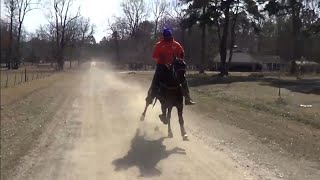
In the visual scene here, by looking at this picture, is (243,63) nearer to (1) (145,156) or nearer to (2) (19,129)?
(2) (19,129)

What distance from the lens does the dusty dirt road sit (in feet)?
30.9

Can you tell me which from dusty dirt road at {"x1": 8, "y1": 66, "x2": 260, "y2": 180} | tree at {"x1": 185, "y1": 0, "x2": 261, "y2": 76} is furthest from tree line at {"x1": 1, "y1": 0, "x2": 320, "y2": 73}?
dusty dirt road at {"x1": 8, "y1": 66, "x2": 260, "y2": 180}

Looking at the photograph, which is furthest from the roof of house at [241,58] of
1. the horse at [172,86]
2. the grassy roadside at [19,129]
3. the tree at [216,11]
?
the horse at [172,86]

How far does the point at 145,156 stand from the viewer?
35.3 feet

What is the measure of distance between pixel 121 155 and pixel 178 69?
2717 millimetres

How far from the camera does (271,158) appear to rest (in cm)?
1078

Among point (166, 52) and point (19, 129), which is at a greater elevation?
point (166, 52)

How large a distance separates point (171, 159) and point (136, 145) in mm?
1794

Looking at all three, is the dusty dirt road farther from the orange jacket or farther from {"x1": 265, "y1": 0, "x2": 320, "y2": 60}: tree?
{"x1": 265, "y1": 0, "x2": 320, "y2": 60}: tree

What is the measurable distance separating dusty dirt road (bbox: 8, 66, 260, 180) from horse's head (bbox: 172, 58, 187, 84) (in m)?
1.55

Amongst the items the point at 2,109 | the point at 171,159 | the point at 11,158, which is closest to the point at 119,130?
the point at 11,158

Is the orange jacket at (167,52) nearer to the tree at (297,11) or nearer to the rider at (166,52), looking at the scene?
the rider at (166,52)

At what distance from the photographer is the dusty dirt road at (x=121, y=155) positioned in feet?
30.9

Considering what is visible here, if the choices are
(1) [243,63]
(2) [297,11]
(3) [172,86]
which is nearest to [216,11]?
(2) [297,11]
